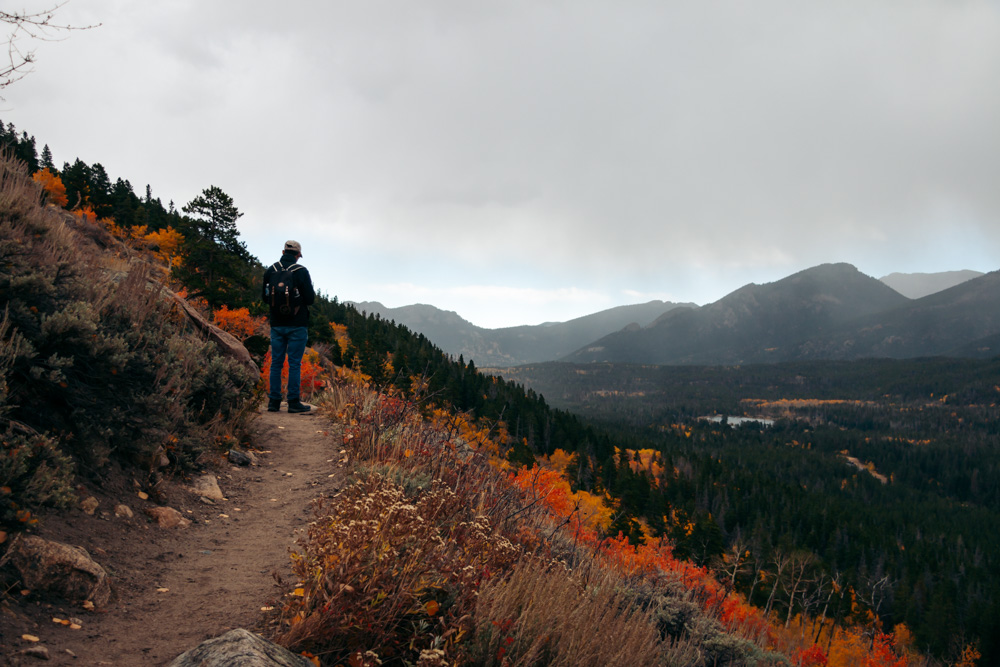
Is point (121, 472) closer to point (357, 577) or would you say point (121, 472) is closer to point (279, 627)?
point (279, 627)

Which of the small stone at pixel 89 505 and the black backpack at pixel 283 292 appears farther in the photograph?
the black backpack at pixel 283 292

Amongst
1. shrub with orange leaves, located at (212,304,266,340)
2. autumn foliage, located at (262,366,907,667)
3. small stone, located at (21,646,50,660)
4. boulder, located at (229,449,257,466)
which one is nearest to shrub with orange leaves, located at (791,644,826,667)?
autumn foliage, located at (262,366,907,667)

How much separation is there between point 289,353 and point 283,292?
121 centimetres

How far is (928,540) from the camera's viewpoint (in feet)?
317

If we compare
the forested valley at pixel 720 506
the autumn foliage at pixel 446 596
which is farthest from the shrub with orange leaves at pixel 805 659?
the autumn foliage at pixel 446 596

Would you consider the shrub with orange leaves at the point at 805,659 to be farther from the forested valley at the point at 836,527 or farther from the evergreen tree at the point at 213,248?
the evergreen tree at the point at 213,248

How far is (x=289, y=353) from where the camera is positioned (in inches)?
352

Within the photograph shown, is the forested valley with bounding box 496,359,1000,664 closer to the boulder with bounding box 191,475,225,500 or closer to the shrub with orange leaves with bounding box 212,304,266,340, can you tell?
the shrub with orange leaves with bounding box 212,304,266,340

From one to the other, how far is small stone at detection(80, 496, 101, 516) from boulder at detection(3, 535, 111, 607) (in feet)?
2.92

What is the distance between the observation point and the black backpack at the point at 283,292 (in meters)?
8.53

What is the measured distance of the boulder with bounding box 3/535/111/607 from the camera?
114 inches

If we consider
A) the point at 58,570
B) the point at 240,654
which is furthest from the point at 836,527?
the point at 58,570

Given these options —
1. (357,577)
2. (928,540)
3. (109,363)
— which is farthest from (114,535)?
(928,540)

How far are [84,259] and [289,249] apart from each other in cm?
342
